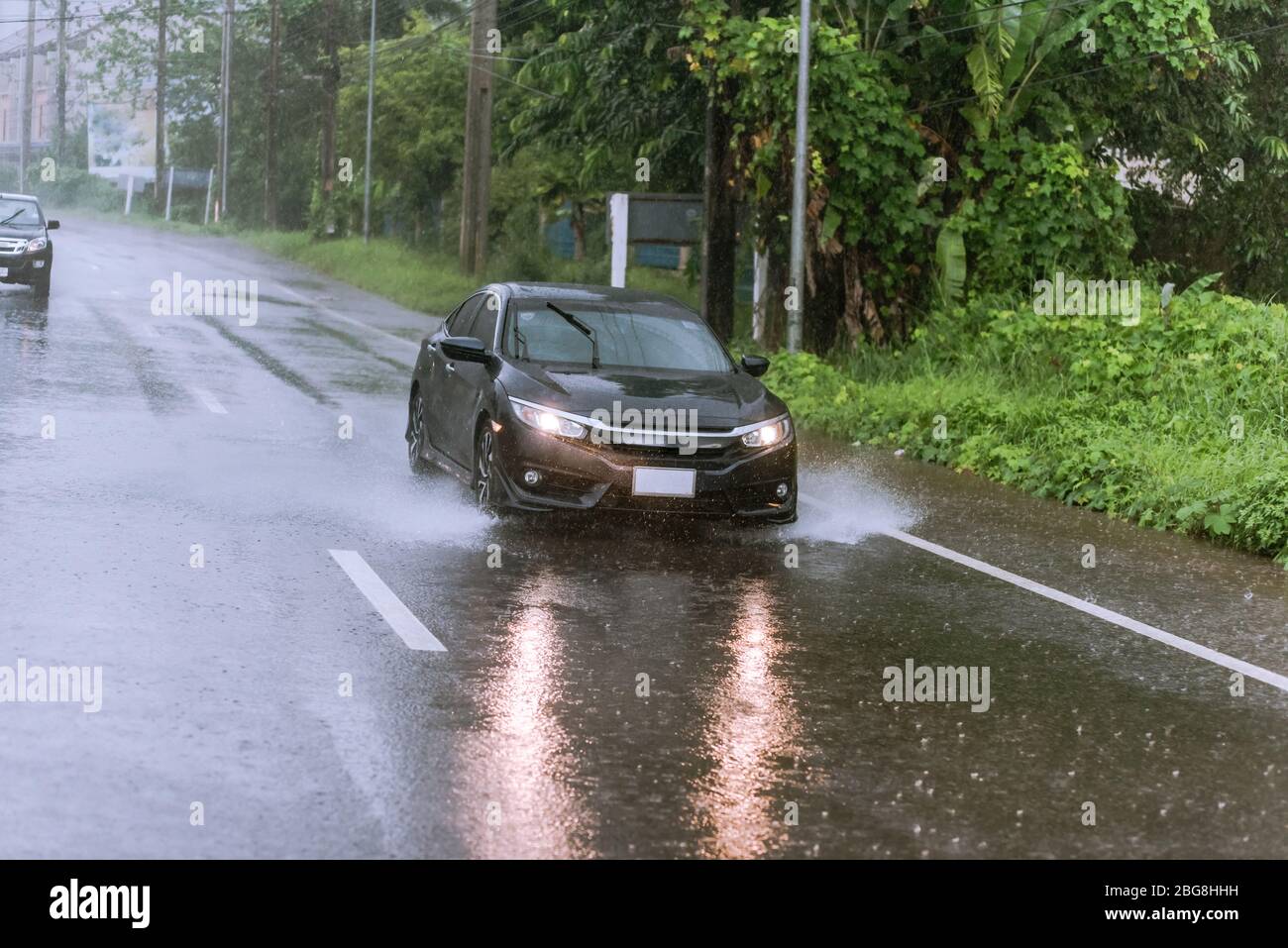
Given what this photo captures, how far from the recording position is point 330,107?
58.3 meters

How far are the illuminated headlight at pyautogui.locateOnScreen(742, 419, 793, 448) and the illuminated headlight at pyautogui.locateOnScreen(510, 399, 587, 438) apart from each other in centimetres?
103

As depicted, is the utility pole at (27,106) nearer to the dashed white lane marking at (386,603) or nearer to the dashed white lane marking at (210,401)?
the dashed white lane marking at (210,401)

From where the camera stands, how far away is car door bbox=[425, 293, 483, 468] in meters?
12.6

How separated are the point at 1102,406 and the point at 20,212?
65.8 ft

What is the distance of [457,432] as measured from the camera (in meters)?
12.3

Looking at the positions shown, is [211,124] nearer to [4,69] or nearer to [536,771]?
[4,69]

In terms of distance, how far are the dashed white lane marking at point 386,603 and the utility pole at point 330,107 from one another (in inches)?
1900

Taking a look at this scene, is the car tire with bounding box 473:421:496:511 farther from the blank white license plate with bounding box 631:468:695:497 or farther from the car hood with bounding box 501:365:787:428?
the blank white license plate with bounding box 631:468:695:497

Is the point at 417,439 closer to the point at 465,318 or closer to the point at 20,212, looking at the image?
the point at 465,318

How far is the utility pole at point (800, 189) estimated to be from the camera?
20156 mm

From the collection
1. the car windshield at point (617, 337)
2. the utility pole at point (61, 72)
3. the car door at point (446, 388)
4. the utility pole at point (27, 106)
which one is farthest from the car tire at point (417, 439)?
the utility pole at point (61, 72)

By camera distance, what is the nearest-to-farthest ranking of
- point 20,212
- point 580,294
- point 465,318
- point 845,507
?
point 580,294, point 845,507, point 465,318, point 20,212

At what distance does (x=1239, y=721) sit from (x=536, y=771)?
9.85ft

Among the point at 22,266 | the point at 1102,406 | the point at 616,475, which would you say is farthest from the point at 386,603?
the point at 22,266
